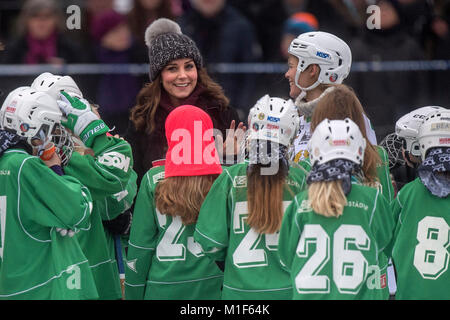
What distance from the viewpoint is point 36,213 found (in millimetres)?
4641

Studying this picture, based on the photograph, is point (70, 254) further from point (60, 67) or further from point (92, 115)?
point (60, 67)

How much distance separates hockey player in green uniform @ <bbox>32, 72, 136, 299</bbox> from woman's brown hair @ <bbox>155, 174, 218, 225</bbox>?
10.8 inches

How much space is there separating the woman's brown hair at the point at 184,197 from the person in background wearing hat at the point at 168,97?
950 mm

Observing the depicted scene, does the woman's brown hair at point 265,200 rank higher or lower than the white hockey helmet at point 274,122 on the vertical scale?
lower

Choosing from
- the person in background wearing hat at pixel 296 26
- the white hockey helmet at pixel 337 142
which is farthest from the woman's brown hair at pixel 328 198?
the person in background wearing hat at pixel 296 26

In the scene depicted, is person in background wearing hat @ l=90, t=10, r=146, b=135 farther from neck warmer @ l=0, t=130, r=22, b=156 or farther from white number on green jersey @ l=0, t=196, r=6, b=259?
white number on green jersey @ l=0, t=196, r=6, b=259

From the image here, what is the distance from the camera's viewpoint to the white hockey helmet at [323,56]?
561 centimetres

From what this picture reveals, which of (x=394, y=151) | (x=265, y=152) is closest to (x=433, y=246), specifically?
(x=265, y=152)

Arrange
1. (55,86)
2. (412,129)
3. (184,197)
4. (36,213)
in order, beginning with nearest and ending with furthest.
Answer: (36,213)
(184,197)
(55,86)
(412,129)

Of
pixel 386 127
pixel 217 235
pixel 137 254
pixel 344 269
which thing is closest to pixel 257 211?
pixel 217 235

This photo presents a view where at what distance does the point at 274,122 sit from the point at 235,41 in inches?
157

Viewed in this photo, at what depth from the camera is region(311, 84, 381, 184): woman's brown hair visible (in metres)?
4.76

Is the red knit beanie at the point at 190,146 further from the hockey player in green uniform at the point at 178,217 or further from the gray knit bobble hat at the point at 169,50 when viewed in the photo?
the gray knit bobble hat at the point at 169,50

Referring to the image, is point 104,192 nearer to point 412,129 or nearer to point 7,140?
point 7,140
